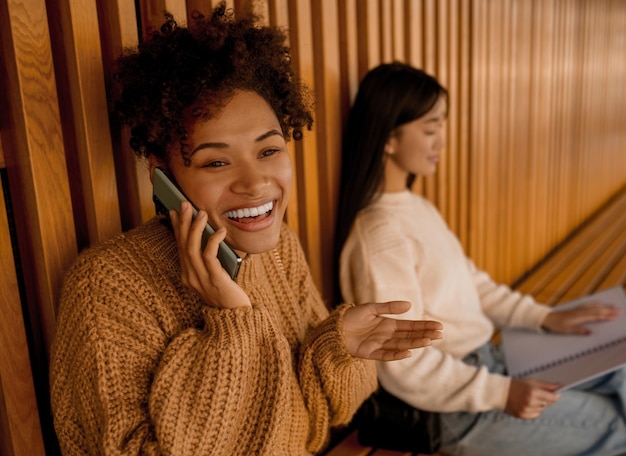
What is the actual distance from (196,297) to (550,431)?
136 centimetres

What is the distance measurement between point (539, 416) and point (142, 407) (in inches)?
55.2

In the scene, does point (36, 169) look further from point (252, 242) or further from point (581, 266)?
point (581, 266)

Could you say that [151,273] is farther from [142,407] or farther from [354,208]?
[354,208]

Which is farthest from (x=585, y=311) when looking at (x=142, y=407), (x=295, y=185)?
(x=142, y=407)

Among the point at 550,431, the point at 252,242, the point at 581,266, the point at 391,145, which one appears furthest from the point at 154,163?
the point at 581,266

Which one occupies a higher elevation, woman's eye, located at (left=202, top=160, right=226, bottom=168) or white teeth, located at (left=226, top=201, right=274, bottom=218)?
woman's eye, located at (left=202, top=160, right=226, bottom=168)

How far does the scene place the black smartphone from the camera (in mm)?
1309

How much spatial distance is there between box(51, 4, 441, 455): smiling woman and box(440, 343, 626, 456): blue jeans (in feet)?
2.60

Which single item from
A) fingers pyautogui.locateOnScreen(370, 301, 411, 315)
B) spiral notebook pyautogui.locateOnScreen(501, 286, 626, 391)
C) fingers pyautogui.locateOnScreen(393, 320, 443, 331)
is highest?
fingers pyautogui.locateOnScreen(370, 301, 411, 315)

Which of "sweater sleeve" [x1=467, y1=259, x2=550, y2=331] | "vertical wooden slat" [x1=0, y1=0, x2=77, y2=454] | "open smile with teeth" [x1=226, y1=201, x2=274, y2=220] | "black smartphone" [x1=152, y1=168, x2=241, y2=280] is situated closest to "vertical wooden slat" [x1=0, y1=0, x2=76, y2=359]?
"vertical wooden slat" [x1=0, y1=0, x2=77, y2=454]

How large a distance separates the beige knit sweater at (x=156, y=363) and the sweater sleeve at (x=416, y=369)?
0.62m

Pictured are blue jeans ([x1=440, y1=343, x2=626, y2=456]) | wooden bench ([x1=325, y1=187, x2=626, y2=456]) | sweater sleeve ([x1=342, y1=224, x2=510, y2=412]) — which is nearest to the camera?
sweater sleeve ([x1=342, y1=224, x2=510, y2=412])

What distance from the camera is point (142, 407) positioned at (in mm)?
1275

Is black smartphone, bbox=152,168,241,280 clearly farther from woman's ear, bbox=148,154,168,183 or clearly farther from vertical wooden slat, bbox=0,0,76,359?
vertical wooden slat, bbox=0,0,76,359
